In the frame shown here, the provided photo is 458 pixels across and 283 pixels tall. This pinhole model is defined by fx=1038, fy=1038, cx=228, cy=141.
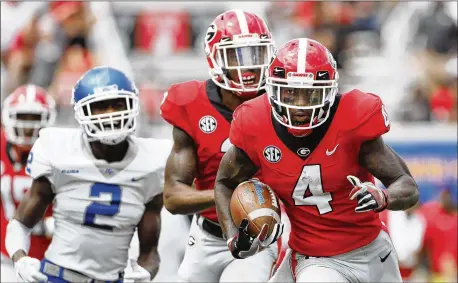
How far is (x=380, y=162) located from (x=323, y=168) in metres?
0.22

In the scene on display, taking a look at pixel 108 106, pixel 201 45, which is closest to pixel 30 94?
pixel 108 106

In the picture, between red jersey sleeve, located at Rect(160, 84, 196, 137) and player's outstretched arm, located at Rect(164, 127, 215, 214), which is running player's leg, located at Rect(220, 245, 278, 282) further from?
red jersey sleeve, located at Rect(160, 84, 196, 137)

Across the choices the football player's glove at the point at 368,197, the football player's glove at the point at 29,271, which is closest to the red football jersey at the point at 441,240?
the football player's glove at the point at 29,271

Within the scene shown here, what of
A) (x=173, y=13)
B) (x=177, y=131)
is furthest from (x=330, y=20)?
(x=177, y=131)

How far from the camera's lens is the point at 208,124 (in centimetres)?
482

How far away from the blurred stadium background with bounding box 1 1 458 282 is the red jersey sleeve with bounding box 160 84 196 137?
5.01m

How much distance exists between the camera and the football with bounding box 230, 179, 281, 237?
4004mm

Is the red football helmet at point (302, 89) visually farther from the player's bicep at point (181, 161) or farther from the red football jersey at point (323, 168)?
the player's bicep at point (181, 161)

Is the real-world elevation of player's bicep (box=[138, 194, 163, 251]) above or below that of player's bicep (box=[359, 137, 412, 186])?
below

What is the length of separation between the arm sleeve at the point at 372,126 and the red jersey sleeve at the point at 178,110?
1062 mm

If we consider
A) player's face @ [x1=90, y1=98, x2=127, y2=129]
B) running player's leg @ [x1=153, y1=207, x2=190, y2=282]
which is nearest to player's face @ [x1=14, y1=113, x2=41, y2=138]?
running player's leg @ [x1=153, y1=207, x2=190, y2=282]

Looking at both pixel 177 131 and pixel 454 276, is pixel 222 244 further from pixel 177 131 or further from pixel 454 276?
pixel 454 276

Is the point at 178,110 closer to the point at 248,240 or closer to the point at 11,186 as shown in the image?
the point at 248,240

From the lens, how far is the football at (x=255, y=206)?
158 inches
